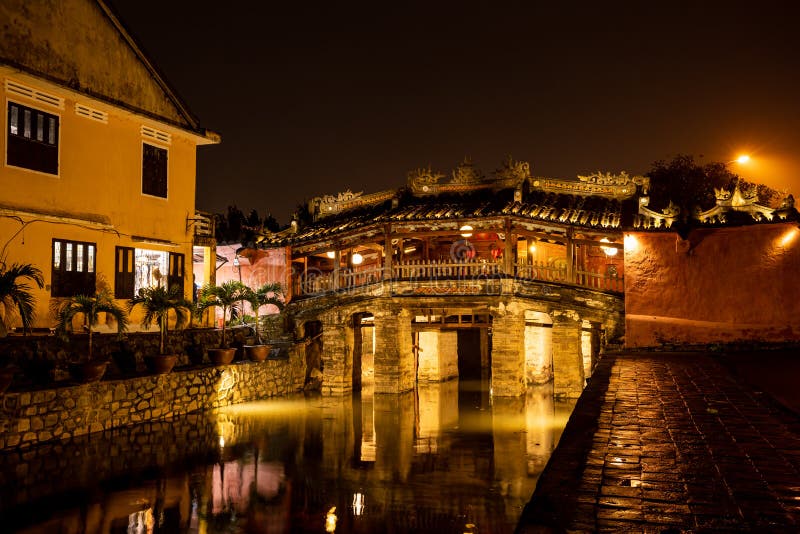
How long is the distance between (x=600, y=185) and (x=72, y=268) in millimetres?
18214

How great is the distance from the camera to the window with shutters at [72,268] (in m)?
17.0

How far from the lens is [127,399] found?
620 inches

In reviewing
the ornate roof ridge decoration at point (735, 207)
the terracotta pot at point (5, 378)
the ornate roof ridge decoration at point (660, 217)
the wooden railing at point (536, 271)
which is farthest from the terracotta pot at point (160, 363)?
the ornate roof ridge decoration at point (735, 207)

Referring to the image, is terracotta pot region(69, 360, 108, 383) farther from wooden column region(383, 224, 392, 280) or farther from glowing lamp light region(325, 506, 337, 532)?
wooden column region(383, 224, 392, 280)

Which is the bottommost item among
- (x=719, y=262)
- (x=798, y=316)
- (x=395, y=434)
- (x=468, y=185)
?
(x=395, y=434)

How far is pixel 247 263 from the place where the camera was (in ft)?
90.5

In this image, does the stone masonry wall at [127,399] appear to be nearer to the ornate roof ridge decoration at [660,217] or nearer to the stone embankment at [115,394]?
the stone embankment at [115,394]

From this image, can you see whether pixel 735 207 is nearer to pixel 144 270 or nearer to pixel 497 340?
pixel 497 340

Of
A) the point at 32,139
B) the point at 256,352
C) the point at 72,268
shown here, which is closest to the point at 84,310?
the point at 72,268

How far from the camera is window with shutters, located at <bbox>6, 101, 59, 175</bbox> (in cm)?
1608

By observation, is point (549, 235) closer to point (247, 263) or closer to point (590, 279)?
point (590, 279)

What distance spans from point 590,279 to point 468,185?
620cm

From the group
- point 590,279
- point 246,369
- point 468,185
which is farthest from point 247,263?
point 590,279

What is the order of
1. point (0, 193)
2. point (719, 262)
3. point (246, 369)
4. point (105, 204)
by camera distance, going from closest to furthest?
point (0, 193) < point (719, 262) < point (105, 204) < point (246, 369)
